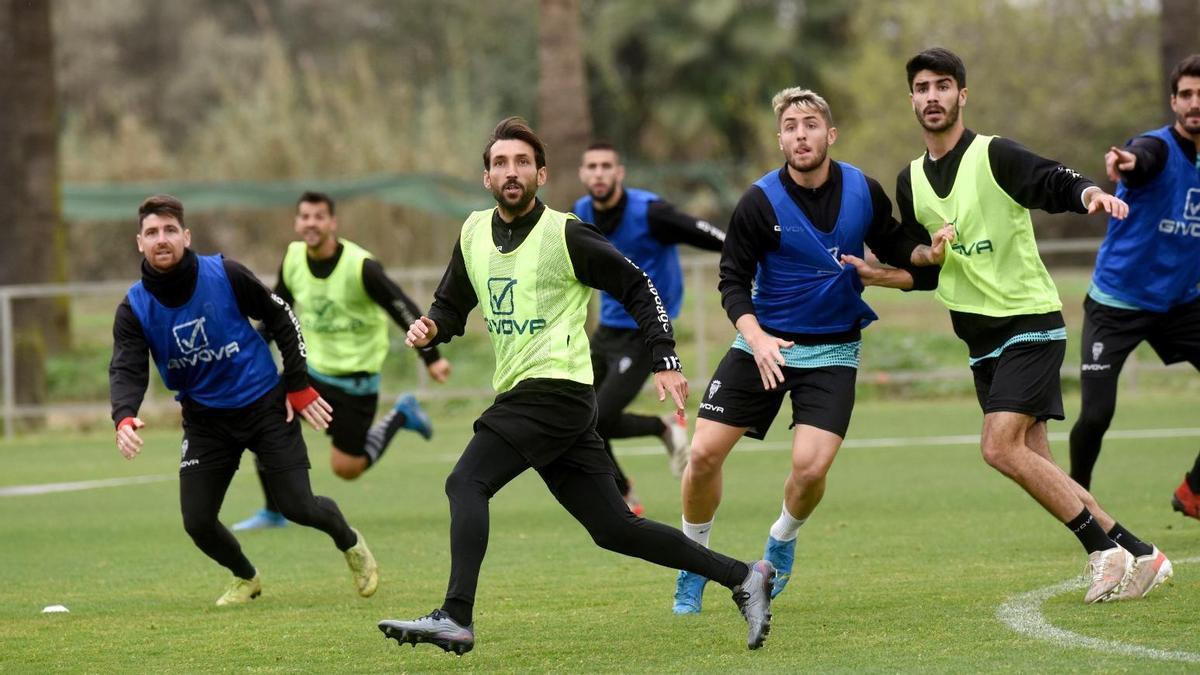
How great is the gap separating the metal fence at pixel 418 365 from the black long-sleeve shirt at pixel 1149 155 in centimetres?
1120

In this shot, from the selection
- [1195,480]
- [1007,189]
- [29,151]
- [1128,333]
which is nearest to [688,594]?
[1007,189]

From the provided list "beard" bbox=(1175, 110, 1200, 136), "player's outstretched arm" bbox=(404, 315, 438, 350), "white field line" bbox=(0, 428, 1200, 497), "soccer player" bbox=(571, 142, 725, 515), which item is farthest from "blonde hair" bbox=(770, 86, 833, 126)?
"white field line" bbox=(0, 428, 1200, 497)

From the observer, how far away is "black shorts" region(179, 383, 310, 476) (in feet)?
28.0

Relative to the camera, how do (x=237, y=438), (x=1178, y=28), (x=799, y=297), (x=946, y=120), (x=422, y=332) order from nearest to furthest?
(x=422, y=332) → (x=946, y=120) → (x=799, y=297) → (x=237, y=438) → (x=1178, y=28)

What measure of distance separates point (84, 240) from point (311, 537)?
2044 centimetres

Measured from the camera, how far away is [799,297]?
7.53 meters

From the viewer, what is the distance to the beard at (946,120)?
7422 mm

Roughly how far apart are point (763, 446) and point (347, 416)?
5758 mm

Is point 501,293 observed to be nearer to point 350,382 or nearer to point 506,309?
point 506,309

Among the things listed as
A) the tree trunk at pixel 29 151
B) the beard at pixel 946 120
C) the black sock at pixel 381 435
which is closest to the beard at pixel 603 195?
the black sock at pixel 381 435

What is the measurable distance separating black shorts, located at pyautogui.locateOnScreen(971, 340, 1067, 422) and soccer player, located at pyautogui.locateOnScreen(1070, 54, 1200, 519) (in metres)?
1.71

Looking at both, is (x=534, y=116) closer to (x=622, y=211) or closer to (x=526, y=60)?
(x=526, y=60)

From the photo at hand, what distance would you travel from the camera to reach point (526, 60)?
46.7m

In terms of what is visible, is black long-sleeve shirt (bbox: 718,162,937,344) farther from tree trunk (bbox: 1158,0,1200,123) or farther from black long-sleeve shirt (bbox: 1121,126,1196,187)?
tree trunk (bbox: 1158,0,1200,123)
